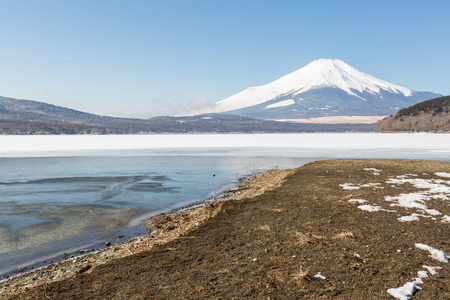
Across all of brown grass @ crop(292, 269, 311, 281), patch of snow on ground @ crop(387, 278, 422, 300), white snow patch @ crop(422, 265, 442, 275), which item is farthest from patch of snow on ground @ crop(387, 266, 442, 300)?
brown grass @ crop(292, 269, 311, 281)

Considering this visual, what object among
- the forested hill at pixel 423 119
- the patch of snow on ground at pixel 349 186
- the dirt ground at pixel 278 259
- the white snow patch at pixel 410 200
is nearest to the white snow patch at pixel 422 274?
the dirt ground at pixel 278 259

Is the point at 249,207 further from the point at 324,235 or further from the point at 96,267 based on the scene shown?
the point at 96,267

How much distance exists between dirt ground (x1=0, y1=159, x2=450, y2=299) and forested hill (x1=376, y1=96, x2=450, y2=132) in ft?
481

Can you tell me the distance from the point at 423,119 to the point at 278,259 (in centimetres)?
16616

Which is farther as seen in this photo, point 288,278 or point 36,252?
point 36,252

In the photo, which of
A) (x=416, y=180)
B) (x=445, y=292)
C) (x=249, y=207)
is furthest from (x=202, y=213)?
(x=416, y=180)

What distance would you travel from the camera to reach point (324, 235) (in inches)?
372

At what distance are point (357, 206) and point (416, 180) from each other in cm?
737

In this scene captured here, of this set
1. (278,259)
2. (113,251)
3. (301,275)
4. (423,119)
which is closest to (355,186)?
(278,259)

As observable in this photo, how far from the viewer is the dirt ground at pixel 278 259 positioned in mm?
6438

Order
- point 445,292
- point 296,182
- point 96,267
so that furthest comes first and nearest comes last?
point 296,182 < point 96,267 < point 445,292

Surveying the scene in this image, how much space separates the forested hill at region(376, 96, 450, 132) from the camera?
141000 millimetres

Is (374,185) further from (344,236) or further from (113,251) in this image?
(113,251)

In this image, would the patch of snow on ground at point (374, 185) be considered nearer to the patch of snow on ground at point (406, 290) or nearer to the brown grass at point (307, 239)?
the brown grass at point (307, 239)
